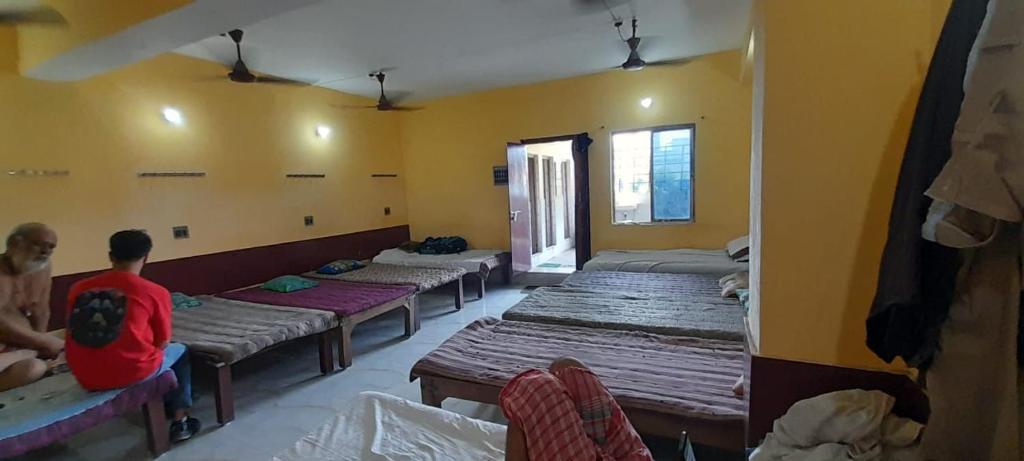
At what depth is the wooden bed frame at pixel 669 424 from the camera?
167 cm

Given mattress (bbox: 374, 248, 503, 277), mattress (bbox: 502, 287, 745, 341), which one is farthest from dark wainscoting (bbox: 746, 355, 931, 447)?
mattress (bbox: 374, 248, 503, 277)

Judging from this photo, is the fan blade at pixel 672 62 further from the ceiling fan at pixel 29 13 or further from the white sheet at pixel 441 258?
the ceiling fan at pixel 29 13

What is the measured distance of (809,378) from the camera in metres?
1.21

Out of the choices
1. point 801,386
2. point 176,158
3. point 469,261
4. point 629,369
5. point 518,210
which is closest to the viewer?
point 801,386

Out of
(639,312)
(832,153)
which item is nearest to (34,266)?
(639,312)

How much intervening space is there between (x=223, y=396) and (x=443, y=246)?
327 cm

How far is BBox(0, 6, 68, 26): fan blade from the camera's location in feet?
8.25

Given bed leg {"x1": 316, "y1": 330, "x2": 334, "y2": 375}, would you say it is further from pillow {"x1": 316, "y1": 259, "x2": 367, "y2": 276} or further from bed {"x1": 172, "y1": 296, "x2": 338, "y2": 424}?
pillow {"x1": 316, "y1": 259, "x2": 367, "y2": 276}

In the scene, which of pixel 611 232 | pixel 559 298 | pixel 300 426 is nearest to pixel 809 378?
pixel 559 298

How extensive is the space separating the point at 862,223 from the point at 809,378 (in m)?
0.45

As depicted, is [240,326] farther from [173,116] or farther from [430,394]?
[173,116]

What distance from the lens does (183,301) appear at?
3.43 metres

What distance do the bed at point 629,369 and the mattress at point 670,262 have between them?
1.70 m

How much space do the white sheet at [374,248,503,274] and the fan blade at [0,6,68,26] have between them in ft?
10.9
